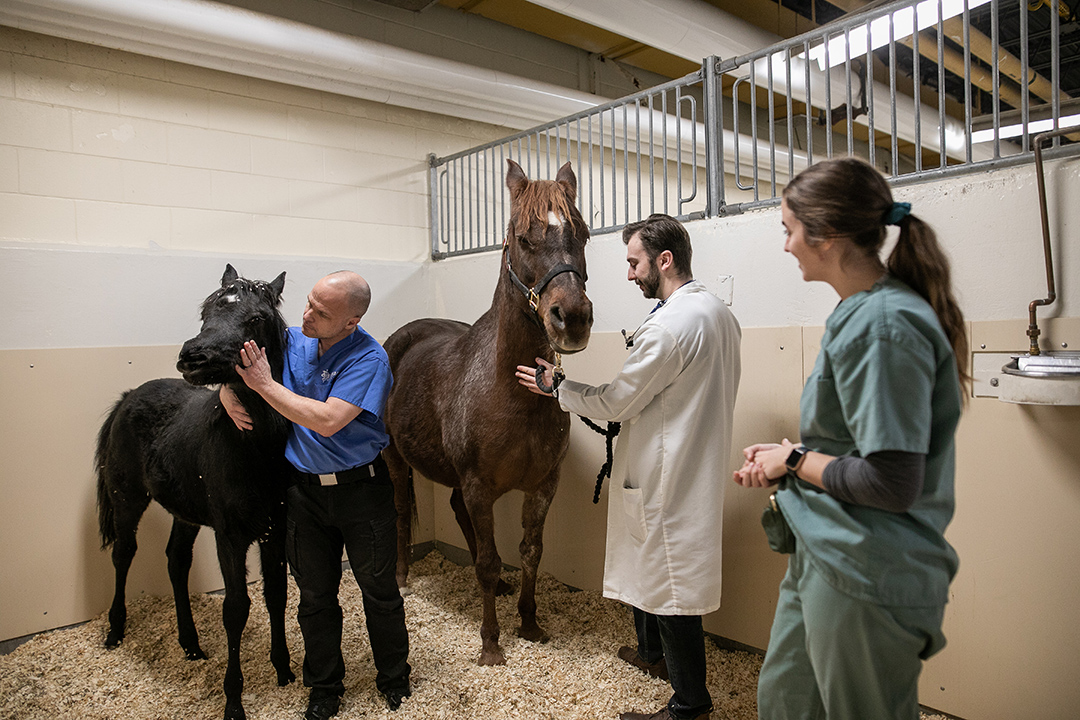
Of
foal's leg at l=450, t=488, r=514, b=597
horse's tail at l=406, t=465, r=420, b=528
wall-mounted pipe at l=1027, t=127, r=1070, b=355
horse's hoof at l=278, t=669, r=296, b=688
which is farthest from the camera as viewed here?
horse's tail at l=406, t=465, r=420, b=528

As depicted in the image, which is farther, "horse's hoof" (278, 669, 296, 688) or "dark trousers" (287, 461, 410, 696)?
"horse's hoof" (278, 669, 296, 688)

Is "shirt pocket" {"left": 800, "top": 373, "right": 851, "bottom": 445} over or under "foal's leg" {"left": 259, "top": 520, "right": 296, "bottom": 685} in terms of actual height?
over

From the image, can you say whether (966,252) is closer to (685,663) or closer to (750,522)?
(750,522)

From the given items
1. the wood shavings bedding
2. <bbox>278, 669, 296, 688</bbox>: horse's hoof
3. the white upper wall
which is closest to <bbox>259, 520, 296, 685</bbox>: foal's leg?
<bbox>278, 669, 296, 688</bbox>: horse's hoof

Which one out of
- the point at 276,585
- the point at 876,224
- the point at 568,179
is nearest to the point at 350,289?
the point at 568,179

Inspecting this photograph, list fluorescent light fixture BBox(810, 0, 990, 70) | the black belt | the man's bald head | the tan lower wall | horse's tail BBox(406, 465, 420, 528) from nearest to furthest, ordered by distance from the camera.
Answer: the tan lower wall < the man's bald head < the black belt < fluorescent light fixture BBox(810, 0, 990, 70) < horse's tail BBox(406, 465, 420, 528)

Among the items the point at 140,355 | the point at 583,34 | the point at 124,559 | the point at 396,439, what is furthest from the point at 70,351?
the point at 583,34

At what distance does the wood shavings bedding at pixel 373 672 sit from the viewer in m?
2.16

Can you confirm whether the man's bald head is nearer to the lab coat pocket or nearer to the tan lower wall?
the lab coat pocket

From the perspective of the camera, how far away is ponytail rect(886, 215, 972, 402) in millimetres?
1078

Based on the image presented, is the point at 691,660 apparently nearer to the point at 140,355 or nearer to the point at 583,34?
the point at 140,355

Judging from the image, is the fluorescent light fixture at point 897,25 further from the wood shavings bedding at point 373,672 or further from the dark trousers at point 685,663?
the wood shavings bedding at point 373,672

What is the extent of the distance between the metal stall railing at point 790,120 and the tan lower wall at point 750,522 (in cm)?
64

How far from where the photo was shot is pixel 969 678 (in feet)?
6.09
